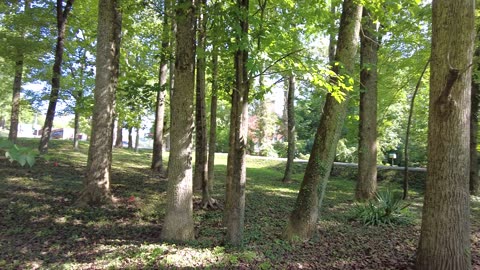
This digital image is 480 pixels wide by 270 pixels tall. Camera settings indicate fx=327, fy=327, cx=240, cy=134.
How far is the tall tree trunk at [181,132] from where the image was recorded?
221 inches

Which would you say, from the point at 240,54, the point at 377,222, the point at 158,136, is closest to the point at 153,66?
the point at 158,136

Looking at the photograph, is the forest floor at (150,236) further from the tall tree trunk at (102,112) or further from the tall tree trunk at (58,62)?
the tall tree trunk at (58,62)

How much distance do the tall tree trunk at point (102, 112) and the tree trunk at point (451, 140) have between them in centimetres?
654

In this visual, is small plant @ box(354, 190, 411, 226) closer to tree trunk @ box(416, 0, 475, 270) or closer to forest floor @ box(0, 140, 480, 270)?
forest floor @ box(0, 140, 480, 270)

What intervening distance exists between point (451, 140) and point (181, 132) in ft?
13.1

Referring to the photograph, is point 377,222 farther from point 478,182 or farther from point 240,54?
point 478,182

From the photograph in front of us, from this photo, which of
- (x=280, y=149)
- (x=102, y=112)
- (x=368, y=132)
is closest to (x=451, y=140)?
(x=368, y=132)

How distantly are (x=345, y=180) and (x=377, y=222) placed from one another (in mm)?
10115

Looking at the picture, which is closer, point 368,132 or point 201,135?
point 201,135

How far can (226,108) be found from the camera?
1105 inches

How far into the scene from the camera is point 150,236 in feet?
19.9

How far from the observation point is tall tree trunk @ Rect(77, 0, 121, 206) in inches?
294

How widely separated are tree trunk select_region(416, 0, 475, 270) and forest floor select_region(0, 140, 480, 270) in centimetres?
89

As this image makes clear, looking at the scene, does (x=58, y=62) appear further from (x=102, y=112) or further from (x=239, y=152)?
(x=239, y=152)
